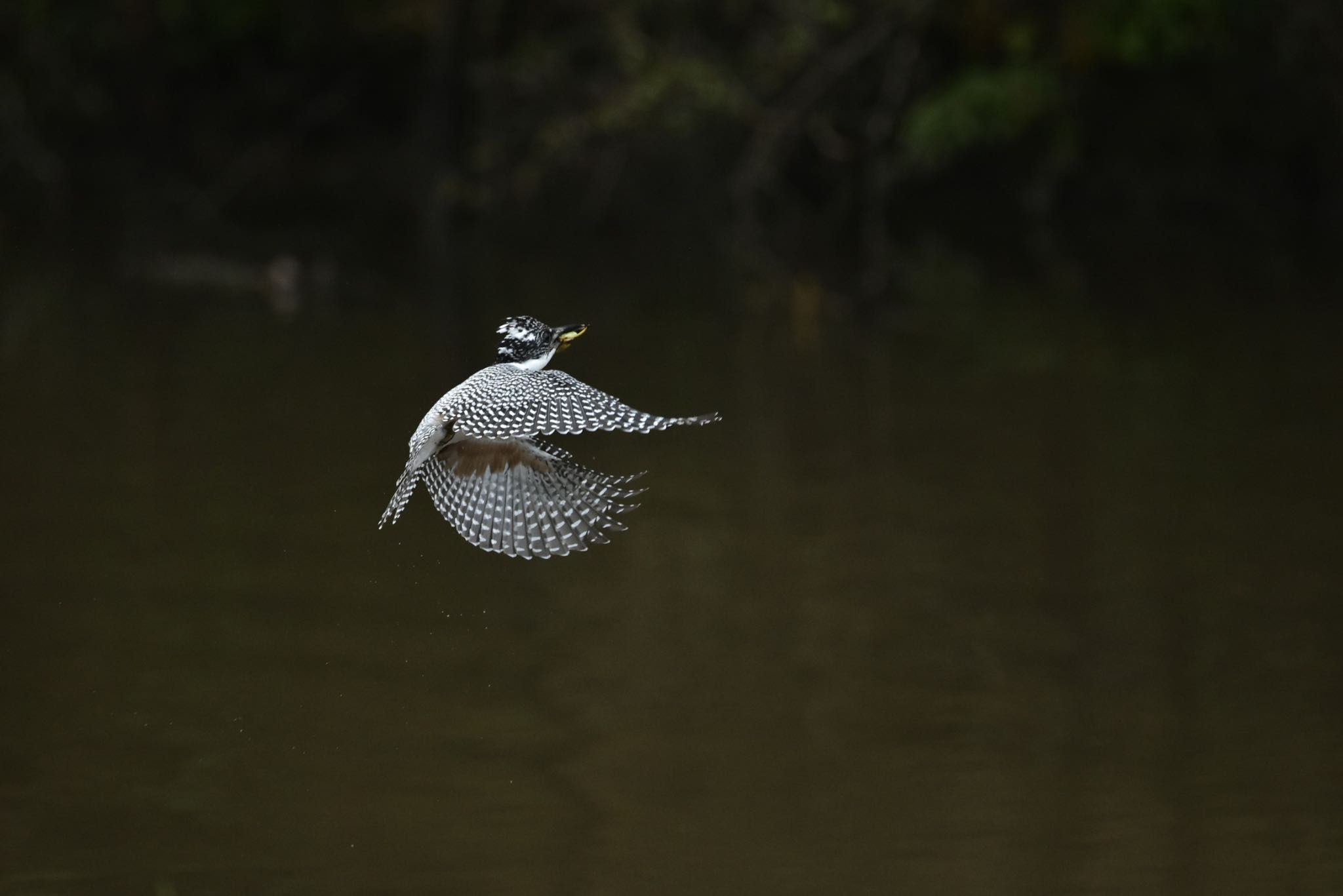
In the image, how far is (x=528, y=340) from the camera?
17.7 feet

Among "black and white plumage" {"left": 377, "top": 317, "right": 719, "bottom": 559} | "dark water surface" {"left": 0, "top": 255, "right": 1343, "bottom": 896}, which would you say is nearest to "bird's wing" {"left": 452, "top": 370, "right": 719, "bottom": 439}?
"black and white plumage" {"left": 377, "top": 317, "right": 719, "bottom": 559}

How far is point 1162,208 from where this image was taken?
69.6 ft

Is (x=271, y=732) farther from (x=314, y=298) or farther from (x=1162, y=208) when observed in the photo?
(x=1162, y=208)

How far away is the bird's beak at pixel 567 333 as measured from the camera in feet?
17.0

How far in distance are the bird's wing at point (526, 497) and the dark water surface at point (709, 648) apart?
2.68 feet

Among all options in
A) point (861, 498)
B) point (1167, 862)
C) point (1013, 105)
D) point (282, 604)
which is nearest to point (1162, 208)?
point (1013, 105)

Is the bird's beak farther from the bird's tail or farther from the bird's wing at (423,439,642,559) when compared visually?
the bird's tail

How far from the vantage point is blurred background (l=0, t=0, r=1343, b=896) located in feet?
19.3

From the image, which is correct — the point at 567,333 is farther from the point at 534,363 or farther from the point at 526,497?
the point at 526,497

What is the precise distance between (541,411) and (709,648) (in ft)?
8.37

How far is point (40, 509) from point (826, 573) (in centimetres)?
366

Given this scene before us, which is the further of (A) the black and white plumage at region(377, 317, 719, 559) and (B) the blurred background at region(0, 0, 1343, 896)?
(B) the blurred background at region(0, 0, 1343, 896)

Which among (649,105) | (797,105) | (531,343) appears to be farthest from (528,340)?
(797,105)

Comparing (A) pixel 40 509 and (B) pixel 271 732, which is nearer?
(B) pixel 271 732
